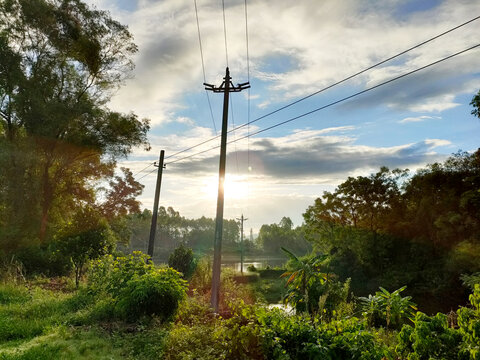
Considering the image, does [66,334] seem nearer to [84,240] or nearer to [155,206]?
[84,240]

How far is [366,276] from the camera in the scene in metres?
24.3

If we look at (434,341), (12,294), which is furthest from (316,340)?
(12,294)

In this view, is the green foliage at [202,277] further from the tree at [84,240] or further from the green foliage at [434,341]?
the green foliage at [434,341]

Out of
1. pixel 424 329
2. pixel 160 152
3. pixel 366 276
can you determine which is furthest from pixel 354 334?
pixel 366 276

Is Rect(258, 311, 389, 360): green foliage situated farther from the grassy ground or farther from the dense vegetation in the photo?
the grassy ground

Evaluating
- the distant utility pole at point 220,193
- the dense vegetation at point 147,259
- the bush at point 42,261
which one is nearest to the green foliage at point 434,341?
the dense vegetation at point 147,259

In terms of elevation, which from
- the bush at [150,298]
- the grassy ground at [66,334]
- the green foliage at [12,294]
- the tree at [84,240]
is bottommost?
the grassy ground at [66,334]

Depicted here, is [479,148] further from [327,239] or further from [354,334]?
[354,334]

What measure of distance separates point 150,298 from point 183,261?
10342 mm

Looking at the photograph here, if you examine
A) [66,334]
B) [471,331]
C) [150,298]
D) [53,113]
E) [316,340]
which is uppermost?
[53,113]

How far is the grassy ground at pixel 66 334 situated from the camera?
16.7 ft

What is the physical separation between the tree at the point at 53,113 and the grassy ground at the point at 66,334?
27.2ft

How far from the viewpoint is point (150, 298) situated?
687 cm

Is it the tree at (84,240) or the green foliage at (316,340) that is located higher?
the tree at (84,240)
